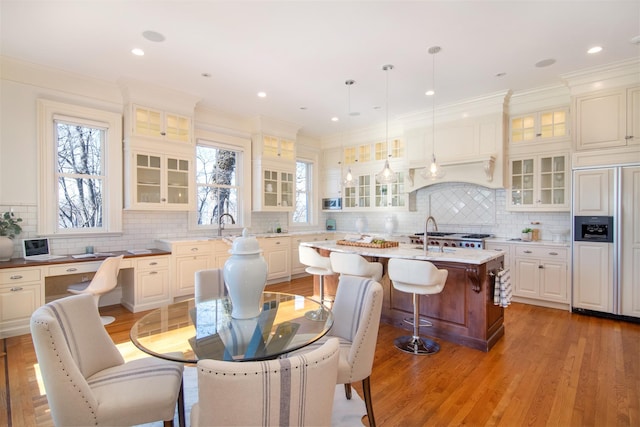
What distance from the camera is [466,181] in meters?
5.25

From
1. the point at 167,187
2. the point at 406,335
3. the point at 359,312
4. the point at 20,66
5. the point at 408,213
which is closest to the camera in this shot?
the point at 359,312

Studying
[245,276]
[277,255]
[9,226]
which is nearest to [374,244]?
[245,276]

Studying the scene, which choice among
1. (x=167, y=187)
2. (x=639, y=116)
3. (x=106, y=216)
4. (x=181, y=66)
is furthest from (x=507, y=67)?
(x=106, y=216)

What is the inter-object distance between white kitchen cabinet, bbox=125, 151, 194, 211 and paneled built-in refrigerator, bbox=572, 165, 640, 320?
5496 millimetres

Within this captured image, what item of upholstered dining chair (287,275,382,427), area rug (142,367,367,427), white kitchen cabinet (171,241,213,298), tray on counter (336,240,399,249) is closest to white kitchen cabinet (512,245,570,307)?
tray on counter (336,240,399,249)

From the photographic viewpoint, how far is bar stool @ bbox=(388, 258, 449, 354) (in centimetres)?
281

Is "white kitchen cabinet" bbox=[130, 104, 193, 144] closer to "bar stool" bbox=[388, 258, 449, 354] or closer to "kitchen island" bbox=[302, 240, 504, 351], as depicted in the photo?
"kitchen island" bbox=[302, 240, 504, 351]

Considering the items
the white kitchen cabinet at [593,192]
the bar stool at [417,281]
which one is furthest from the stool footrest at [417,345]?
the white kitchen cabinet at [593,192]

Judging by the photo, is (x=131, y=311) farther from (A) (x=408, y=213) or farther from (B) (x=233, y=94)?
(A) (x=408, y=213)

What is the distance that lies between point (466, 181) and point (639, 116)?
2.12m

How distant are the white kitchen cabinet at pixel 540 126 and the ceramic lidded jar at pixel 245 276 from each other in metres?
4.73

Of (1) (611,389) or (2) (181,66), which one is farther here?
(2) (181,66)

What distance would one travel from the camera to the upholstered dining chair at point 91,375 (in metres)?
1.34

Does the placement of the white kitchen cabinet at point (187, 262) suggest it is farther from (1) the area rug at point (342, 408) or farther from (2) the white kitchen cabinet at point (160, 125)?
(1) the area rug at point (342, 408)
